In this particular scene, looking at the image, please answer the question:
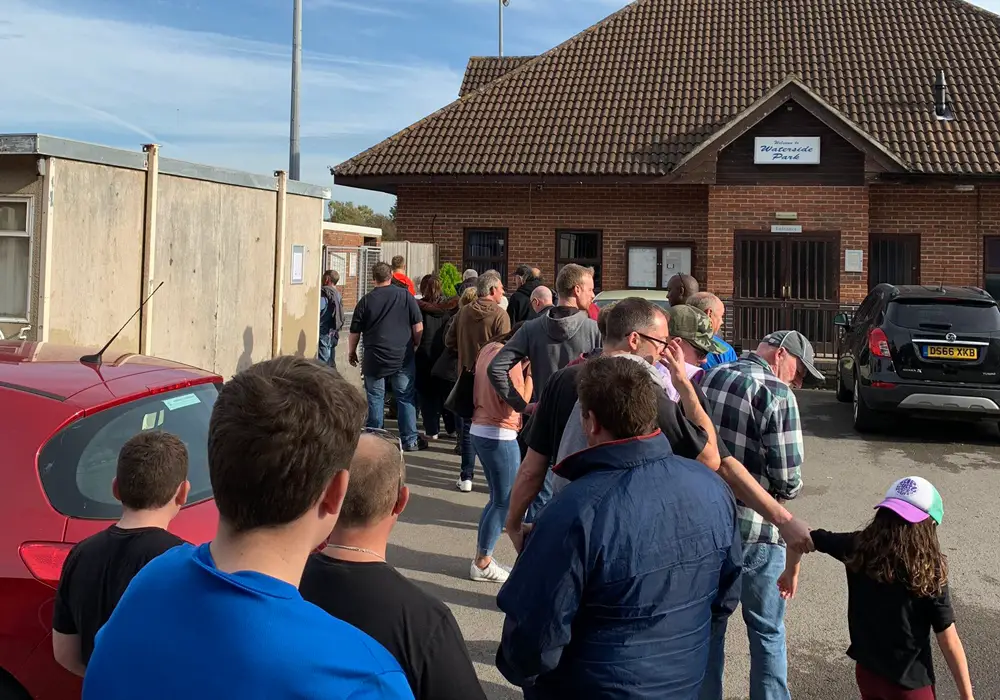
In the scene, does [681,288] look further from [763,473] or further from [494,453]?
[763,473]

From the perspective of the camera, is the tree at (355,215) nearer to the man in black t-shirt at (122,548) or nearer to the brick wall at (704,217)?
the brick wall at (704,217)

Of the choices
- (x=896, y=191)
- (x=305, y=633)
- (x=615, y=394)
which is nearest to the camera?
(x=305, y=633)

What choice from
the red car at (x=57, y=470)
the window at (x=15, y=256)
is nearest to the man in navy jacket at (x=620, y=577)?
the red car at (x=57, y=470)

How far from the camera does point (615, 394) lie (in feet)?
8.73

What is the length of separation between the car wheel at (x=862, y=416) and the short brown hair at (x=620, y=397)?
9.16 m

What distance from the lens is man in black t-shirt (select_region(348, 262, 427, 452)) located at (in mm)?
9445

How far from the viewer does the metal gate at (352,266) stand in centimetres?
1584

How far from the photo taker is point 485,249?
65.8 feet

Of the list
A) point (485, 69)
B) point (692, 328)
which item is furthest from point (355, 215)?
point (692, 328)

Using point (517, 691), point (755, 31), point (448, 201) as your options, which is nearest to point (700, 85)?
point (755, 31)

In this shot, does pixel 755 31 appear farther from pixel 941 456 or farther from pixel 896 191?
pixel 941 456

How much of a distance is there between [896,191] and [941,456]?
31.3ft

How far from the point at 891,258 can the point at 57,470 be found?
17833mm

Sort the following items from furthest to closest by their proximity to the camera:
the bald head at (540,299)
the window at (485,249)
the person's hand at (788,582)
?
the window at (485,249) < the bald head at (540,299) < the person's hand at (788,582)
